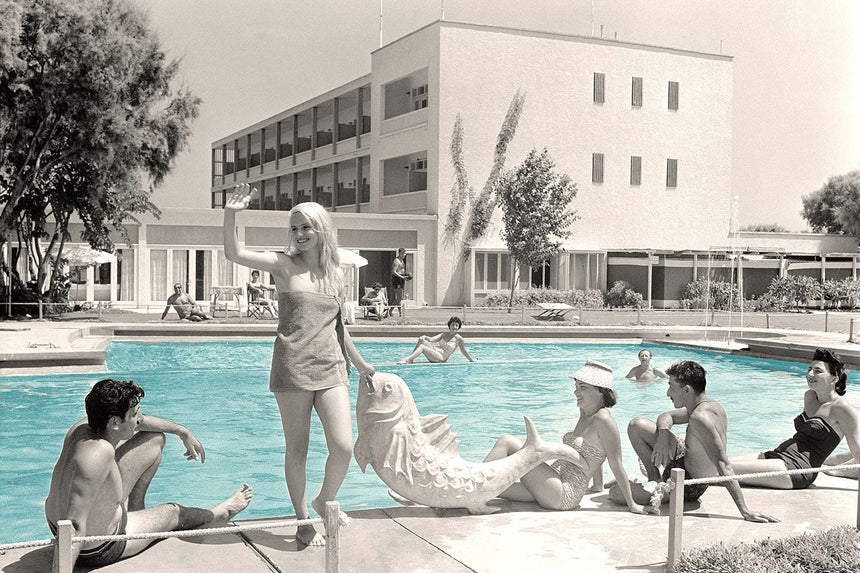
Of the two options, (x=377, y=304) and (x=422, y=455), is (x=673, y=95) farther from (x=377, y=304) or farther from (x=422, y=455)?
(x=422, y=455)

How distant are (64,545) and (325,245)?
2211 millimetres

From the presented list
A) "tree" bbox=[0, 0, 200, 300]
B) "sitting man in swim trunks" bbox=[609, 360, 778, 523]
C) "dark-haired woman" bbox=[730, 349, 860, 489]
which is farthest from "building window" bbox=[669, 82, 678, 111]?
"sitting man in swim trunks" bbox=[609, 360, 778, 523]

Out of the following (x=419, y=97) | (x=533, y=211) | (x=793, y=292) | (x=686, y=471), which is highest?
(x=419, y=97)

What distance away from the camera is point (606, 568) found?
4512 mm

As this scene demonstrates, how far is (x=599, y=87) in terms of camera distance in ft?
127

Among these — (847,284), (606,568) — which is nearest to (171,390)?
(606,568)

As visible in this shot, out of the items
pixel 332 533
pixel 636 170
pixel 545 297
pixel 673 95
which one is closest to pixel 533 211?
pixel 545 297

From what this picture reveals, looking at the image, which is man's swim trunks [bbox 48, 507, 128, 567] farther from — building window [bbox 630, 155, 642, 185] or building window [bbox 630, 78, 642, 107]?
building window [bbox 630, 78, 642, 107]

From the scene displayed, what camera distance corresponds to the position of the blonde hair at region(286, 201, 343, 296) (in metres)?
4.89

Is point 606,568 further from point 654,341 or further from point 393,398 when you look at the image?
point 654,341

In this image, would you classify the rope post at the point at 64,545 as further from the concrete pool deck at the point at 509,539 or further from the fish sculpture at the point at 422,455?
the fish sculpture at the point at 422,455

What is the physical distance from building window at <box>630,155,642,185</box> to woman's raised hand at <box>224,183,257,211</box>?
1440 inches

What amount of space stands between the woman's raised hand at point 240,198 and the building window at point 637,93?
121 ft

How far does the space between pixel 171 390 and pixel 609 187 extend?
28824 mm
